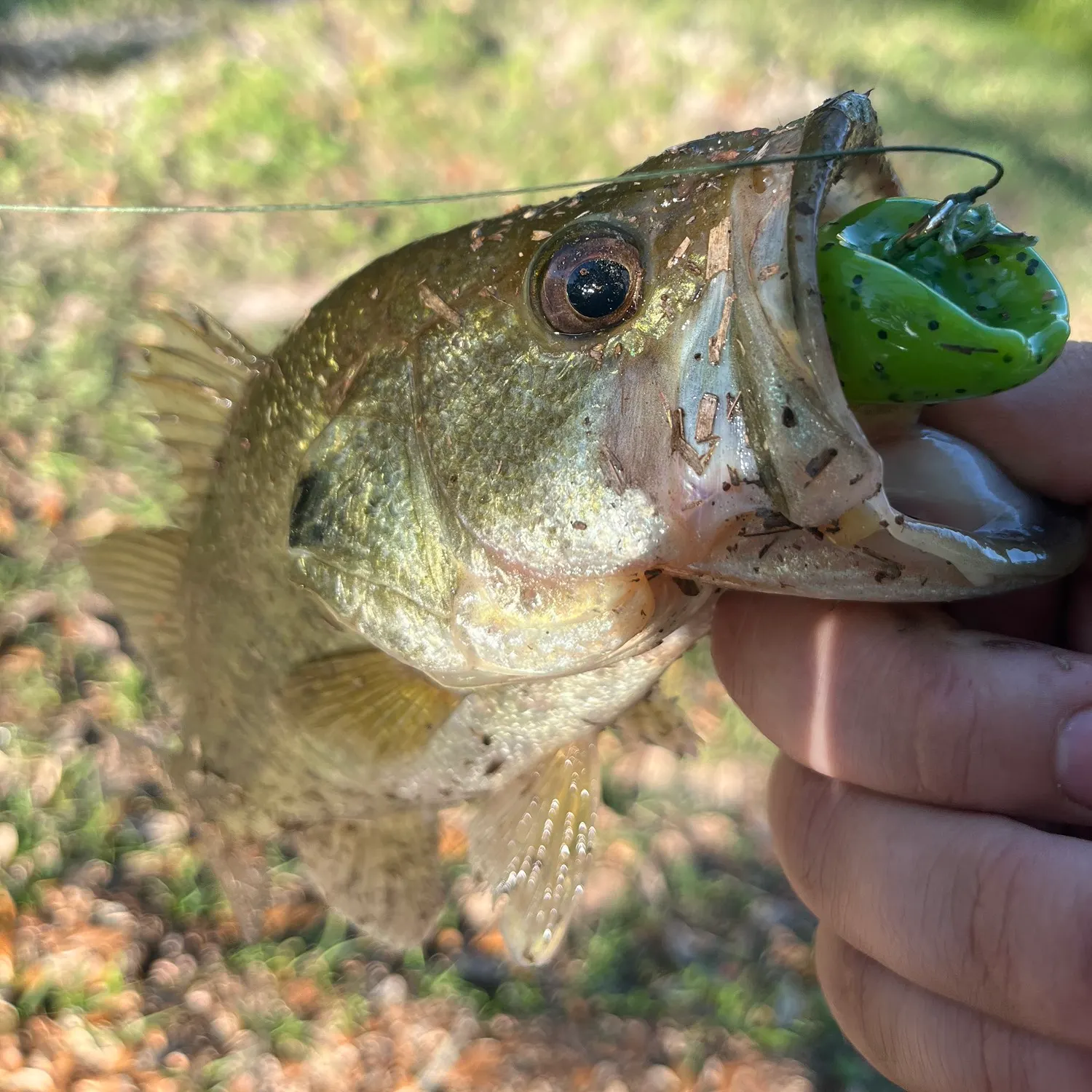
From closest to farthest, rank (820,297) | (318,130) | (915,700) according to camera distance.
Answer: (820,297)
(915,700)
(318,130)

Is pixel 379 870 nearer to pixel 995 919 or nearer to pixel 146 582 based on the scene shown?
pixel 146 582

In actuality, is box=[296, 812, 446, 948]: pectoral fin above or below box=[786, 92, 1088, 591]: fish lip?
below

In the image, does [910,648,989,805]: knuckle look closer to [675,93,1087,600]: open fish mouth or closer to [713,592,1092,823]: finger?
[713,592,1092,823]: finger

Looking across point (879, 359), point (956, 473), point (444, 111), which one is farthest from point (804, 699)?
point (444, 111)

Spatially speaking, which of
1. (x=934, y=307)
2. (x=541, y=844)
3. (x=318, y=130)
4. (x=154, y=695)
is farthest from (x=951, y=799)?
(x=318, y=130)

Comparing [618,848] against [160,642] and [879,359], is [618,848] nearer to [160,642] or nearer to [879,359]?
[160,642]

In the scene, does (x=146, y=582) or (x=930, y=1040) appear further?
(x=146, y=582)

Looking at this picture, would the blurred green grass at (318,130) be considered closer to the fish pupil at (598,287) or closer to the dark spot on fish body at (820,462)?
the fish pupil at (598,287)

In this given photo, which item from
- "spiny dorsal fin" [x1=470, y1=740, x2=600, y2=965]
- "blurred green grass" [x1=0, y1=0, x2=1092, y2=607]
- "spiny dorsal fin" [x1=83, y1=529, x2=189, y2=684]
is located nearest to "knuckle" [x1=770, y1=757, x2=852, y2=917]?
"spiny dorsal fin" [x1=470, y1=740, x2=600, y2=965]
